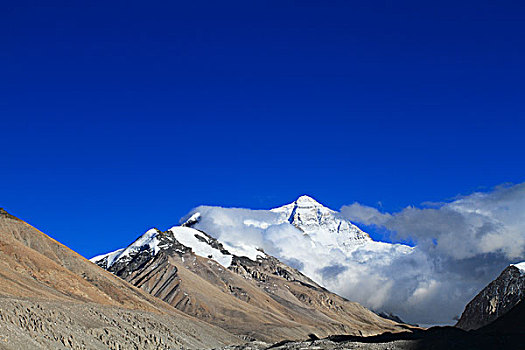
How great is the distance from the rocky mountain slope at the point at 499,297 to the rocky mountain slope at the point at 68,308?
268 ft

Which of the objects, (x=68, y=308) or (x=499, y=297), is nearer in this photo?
(x=68, y=308)

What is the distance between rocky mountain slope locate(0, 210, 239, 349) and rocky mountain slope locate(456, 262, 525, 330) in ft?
268

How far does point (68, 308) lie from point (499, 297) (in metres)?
132

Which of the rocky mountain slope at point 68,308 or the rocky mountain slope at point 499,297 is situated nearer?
the rocky mountain slope at point 68,308

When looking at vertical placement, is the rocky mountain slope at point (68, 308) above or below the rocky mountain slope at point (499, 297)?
below

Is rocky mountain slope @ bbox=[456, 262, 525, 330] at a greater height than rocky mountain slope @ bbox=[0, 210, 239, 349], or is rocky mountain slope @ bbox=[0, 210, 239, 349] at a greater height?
rocky mountain slope @ bbox=[456, 262, 525, 330]

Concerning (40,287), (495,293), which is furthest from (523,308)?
(40,287)

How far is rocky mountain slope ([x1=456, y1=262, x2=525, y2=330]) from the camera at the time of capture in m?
176

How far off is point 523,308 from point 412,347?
157 ft

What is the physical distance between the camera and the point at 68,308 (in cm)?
9862

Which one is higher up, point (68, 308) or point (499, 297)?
point (499, 297)

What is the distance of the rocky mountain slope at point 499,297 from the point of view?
176 m

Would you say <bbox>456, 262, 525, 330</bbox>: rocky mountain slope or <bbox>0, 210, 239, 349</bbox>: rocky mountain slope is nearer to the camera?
<bbox>0, 210, 239, 349</bbox>: rocky mountain slope

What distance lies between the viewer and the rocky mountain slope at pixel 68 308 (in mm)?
84625
